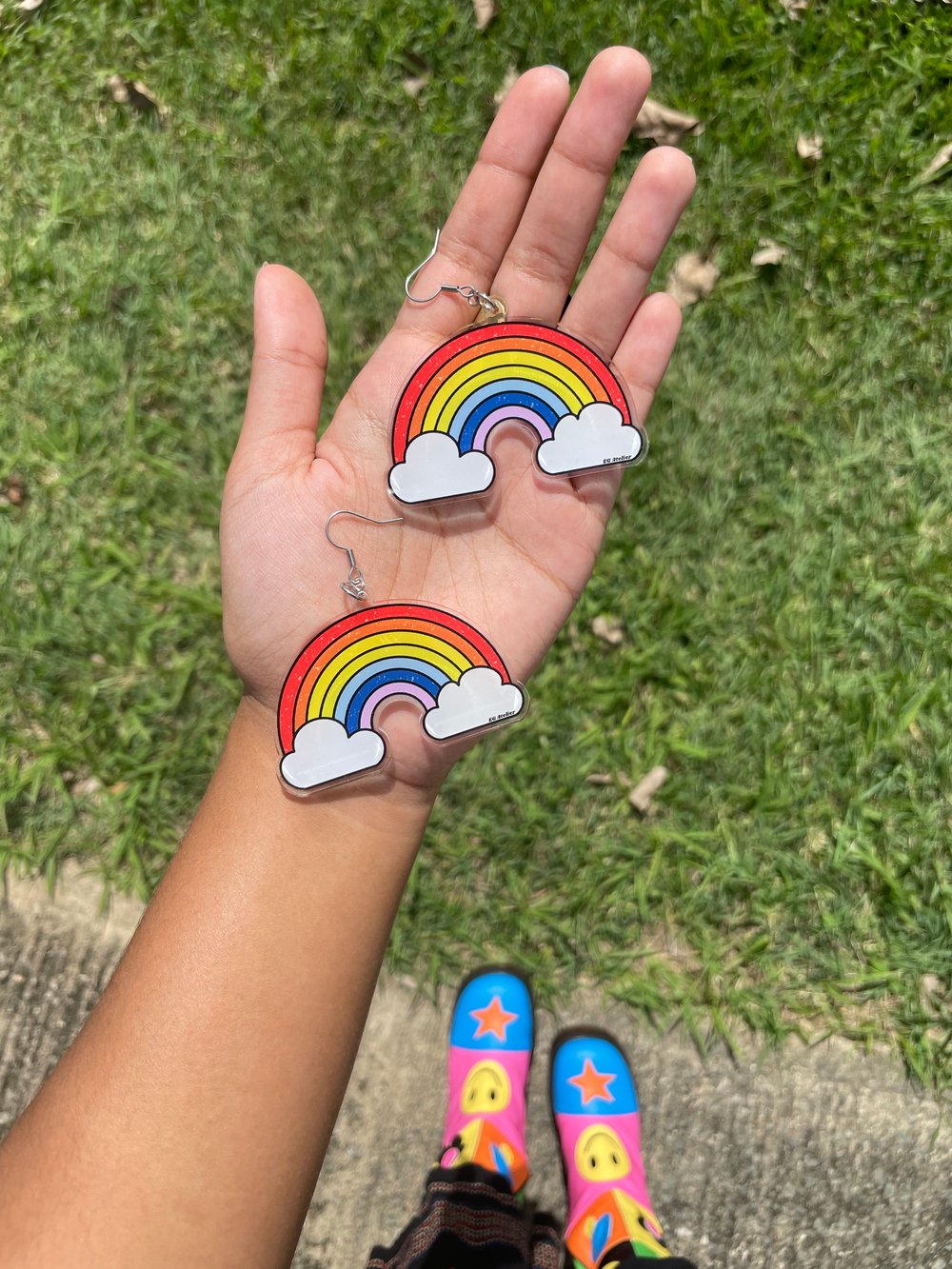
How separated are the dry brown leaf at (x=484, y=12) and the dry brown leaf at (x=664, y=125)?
0.71 meters

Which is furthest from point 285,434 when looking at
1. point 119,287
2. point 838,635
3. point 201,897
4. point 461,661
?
point 838,635

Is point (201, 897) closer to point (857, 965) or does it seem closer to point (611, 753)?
point (611, 753)

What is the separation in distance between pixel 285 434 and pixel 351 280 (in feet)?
4.64

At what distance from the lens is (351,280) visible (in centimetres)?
384

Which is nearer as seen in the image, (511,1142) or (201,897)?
(201,897)

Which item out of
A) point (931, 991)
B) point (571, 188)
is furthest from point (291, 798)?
point (931, 991)

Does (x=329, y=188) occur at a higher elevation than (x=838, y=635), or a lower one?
higher

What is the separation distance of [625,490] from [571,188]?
1182 millimetres

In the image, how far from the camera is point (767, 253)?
12.2 ft

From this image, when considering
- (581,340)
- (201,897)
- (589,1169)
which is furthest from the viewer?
(589,1169)

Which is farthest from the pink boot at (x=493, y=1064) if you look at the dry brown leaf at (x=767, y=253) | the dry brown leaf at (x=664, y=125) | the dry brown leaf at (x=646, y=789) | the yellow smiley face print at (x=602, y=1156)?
the dry brown leaf at (x=664, y=125)

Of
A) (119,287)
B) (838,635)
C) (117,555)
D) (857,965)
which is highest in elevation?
→ (119,287)

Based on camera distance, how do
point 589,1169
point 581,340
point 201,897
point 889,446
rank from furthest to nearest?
1. point 889,446
2. point 589,1169
3. point 581,340
4. point 201,897

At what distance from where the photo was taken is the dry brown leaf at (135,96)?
391cm
